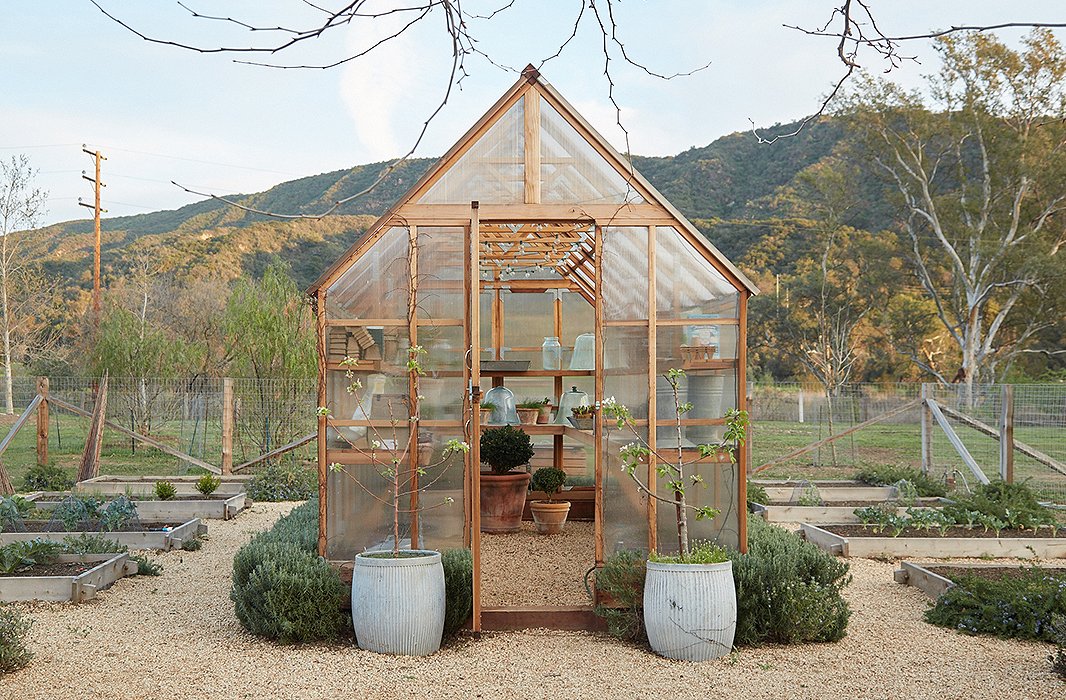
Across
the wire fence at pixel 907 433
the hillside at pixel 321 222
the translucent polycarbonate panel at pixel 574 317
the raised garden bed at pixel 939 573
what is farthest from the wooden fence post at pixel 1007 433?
the hillside at pixel 321 222

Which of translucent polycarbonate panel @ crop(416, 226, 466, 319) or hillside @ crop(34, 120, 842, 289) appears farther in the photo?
hillside @ crop(34, 120, 842, 289)

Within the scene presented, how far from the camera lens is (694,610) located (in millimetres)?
5492

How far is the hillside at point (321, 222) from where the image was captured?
106 feet

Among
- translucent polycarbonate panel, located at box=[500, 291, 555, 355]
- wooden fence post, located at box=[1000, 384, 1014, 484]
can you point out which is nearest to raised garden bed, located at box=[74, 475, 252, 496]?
translucent polycarbonate panel, located at box=[500, 291, 555, 355]

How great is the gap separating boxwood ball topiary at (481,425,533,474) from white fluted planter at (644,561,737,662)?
13.2 feet

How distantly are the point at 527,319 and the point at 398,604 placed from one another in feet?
18.7

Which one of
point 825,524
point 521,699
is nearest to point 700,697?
point 521,699

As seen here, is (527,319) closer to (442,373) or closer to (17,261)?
(442,373)

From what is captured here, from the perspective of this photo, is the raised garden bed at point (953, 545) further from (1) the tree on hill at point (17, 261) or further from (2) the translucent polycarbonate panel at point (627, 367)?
(1) the tree on hill at point (17, 261)

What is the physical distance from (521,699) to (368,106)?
323 cm

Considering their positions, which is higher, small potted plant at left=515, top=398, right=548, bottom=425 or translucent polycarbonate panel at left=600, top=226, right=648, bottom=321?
translucent polycarbonate panel at left=600, top=226, right=648, bottom=321

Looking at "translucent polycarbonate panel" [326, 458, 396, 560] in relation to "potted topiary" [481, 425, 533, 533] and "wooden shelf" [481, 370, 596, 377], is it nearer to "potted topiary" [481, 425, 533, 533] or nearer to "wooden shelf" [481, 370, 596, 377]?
"wooden shelf" [481, 370, 596, 377]

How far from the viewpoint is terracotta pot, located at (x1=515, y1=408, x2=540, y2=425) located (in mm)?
9922

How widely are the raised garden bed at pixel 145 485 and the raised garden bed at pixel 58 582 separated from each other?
4.53 meters
